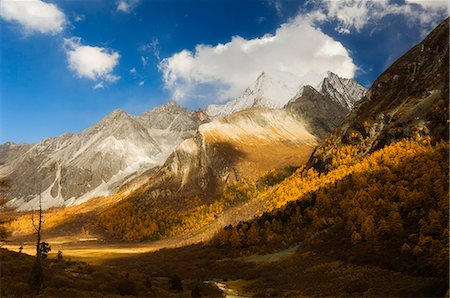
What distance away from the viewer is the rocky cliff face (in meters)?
108

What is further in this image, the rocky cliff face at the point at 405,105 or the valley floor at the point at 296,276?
the rocky cliff face at the point at 405,105

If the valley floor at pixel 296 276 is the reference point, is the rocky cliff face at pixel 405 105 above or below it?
above

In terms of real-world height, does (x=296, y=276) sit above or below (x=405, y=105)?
below

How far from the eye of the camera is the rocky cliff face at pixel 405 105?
353 ft

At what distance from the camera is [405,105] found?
128 meters

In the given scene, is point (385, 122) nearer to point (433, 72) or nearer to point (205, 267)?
point (433, 72)

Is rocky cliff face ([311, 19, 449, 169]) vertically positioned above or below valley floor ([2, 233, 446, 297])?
above

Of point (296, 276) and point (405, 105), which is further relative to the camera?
point (405, 105)

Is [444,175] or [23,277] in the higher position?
[444,175]

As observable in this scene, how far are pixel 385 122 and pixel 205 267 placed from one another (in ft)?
261

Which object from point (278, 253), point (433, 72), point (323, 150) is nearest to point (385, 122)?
point (433, 72)

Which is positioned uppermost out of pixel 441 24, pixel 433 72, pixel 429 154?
pixel 441 24

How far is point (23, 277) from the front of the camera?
42.5 meters

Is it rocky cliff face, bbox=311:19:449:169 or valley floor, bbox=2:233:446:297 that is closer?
valley floor, bbox=2:233:446:297
